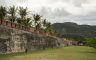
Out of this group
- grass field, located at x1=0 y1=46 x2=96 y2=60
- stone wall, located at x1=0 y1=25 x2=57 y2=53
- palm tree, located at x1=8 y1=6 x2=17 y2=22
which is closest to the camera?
A: grass field, located at x1=0 y1=46 x2=96 y2=60

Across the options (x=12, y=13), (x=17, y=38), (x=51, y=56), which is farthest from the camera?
(x=12, y=13)

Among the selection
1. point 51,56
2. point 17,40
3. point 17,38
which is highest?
point 17,38

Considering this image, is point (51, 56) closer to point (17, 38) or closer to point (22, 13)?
point (17, 38)

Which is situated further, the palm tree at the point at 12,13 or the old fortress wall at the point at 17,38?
the palm tree at the point at 12,13

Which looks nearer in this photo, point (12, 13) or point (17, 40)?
point (17, 40)

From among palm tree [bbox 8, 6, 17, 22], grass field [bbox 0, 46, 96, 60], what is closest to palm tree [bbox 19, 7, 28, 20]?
palm tree [bbox 8, 6, 17, 22]

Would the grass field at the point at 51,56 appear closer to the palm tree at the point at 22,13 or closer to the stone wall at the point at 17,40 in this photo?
the stone wall at the point at 17,40

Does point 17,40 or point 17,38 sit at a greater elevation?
point 17,38

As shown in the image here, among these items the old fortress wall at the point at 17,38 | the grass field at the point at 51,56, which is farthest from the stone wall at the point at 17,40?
the grass field at the point at 51,56

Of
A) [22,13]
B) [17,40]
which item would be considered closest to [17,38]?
[17,40]

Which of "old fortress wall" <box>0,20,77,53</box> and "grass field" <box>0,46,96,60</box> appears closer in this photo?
"grass field" <box>0,46,96,60</box>

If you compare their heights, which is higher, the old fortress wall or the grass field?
the old fortress wall

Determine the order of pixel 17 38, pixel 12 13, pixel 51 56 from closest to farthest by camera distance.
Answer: pixel 51 56 < pixel 17 38 < pixel 12 13

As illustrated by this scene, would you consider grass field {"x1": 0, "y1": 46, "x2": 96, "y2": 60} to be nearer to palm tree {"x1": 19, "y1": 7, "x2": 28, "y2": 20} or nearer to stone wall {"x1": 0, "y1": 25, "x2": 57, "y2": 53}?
stone wall {"x1": 0, "y1": 25, "x2": 57, "y2": 53}
